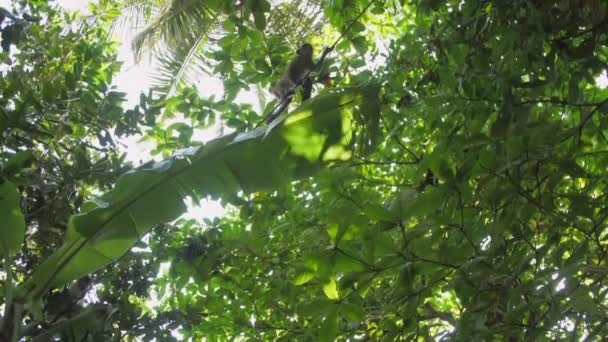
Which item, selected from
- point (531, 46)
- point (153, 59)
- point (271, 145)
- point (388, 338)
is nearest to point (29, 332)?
point (271, 145)

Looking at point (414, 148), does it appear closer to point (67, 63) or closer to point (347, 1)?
point (347, 1)

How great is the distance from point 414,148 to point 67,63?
259 centimetres

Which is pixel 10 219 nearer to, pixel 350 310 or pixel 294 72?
pixel 350 310

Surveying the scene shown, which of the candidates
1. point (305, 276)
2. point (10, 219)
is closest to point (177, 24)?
point (10, 219)

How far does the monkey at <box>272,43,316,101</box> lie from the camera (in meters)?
2.98

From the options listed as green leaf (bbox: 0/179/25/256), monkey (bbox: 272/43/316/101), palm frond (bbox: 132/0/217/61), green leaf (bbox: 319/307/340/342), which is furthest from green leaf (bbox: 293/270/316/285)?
palm frond (bbox: 132/0/217/61)

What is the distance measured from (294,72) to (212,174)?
3.67 ft

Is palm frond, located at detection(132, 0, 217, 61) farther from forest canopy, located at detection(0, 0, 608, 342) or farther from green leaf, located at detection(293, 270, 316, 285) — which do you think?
green leaf, located at detection(293, 270, 316, 285)

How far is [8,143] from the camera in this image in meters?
2.43

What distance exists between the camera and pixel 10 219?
204 centimetres

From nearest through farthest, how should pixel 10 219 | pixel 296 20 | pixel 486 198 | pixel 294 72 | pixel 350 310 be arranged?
pixel 350 310, pixel 486 198, pixel 10 219, pixel 294 72, pixel 296 20

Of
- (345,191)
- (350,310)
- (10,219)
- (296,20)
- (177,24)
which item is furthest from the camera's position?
(177,24)

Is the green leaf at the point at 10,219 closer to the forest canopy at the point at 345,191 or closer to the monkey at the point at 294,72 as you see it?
the forest canopy at the point at 345,191

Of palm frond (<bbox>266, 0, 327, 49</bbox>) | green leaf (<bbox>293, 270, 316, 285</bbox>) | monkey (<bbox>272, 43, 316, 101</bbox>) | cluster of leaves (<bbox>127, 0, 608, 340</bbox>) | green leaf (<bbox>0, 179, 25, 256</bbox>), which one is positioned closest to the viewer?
cluster of leaves (<bbox>127, 0, 608, 340</bbox>)
